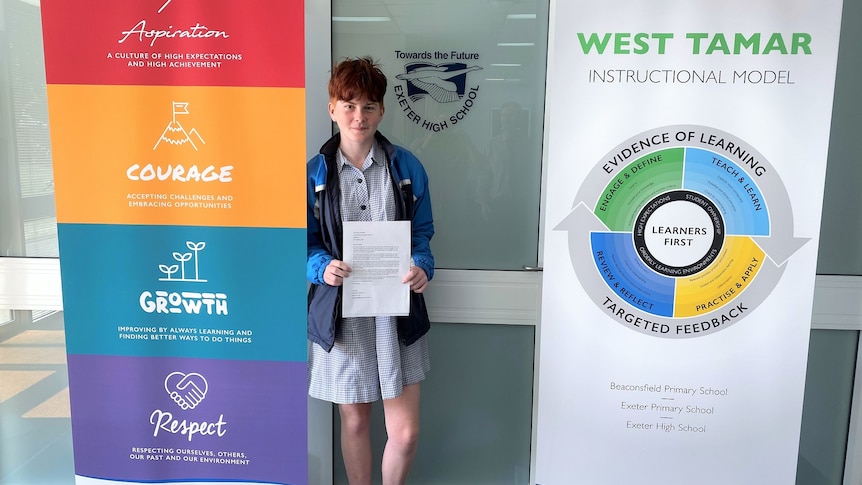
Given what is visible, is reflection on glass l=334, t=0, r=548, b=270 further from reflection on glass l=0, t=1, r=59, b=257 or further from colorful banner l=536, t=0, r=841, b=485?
reflection on glass l=0, t=1, r=59, b=257

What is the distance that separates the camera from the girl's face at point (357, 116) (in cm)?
170

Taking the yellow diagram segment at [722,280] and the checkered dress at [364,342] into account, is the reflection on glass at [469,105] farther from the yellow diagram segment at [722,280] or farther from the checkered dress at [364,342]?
the yellow diagram segment at [722,280]

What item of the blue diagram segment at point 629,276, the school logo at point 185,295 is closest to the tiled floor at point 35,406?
the school logo at point 185,295

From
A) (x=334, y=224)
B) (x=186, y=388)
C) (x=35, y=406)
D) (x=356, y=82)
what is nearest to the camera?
(x=356, y=82)

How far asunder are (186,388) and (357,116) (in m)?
1.05

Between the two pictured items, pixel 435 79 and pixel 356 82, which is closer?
pixel 356 82

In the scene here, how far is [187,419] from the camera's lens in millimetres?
1931

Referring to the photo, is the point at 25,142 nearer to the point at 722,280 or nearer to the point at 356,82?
the point at 356,82

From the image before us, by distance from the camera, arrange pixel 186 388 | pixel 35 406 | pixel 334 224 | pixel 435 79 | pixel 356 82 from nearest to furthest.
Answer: pixel 356 82
pixel 334 224
pixel 186 388
pixel 435 79
pixel 35 406

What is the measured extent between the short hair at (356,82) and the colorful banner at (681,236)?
0.53 metres

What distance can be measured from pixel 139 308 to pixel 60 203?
1.33ft

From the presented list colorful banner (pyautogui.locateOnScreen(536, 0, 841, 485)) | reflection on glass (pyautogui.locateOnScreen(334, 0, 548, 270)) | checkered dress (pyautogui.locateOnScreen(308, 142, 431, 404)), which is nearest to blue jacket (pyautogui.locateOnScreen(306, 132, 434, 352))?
checkered dress (pyautogui.locateOnScreen(308, 142, 431, 404))

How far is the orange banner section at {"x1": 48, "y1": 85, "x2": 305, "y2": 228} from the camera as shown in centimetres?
176

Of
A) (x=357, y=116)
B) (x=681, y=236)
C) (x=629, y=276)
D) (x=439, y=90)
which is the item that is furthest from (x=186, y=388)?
(x=681, y=236)
